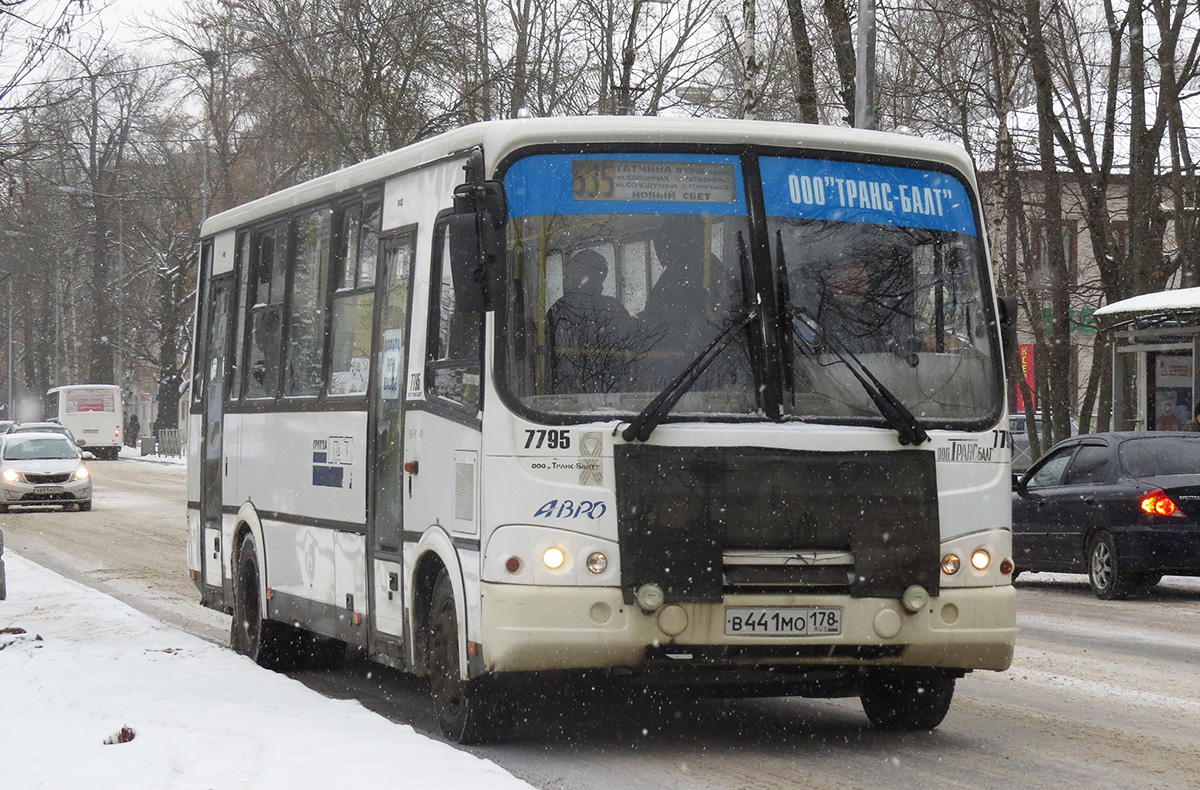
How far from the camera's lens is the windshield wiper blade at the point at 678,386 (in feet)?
25.7

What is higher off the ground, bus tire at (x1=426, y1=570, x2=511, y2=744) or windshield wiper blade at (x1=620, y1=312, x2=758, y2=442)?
windshield wiper blade at (x1=620, y1=312, x2=758, y2=442)

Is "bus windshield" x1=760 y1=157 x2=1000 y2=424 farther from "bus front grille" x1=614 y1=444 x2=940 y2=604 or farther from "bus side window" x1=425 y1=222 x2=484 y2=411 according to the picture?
"bus side window" x1=425 y1=222 x2=484 y2=411

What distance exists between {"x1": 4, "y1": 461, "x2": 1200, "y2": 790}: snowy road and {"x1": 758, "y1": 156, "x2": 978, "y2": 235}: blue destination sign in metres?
2.48

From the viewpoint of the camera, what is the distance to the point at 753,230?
325 inches

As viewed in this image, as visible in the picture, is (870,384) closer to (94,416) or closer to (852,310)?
(852,310)

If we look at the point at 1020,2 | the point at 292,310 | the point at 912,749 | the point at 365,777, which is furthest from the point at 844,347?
the point at 1020,2

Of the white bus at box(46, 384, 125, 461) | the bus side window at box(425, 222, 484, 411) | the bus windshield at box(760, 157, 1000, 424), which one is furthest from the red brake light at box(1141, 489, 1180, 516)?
the white bus at box(46, 384, 125, 461)

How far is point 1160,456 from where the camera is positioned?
55.9 ft

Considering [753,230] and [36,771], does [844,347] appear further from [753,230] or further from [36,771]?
[36,771]

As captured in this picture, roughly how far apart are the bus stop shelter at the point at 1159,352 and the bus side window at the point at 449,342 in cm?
1658

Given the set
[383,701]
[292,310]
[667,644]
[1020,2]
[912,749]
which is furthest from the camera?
[1020,2]

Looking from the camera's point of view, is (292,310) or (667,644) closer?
(667,644)

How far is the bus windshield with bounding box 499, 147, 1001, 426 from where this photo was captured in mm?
7984

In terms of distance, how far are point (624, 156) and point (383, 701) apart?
379 centimetres
